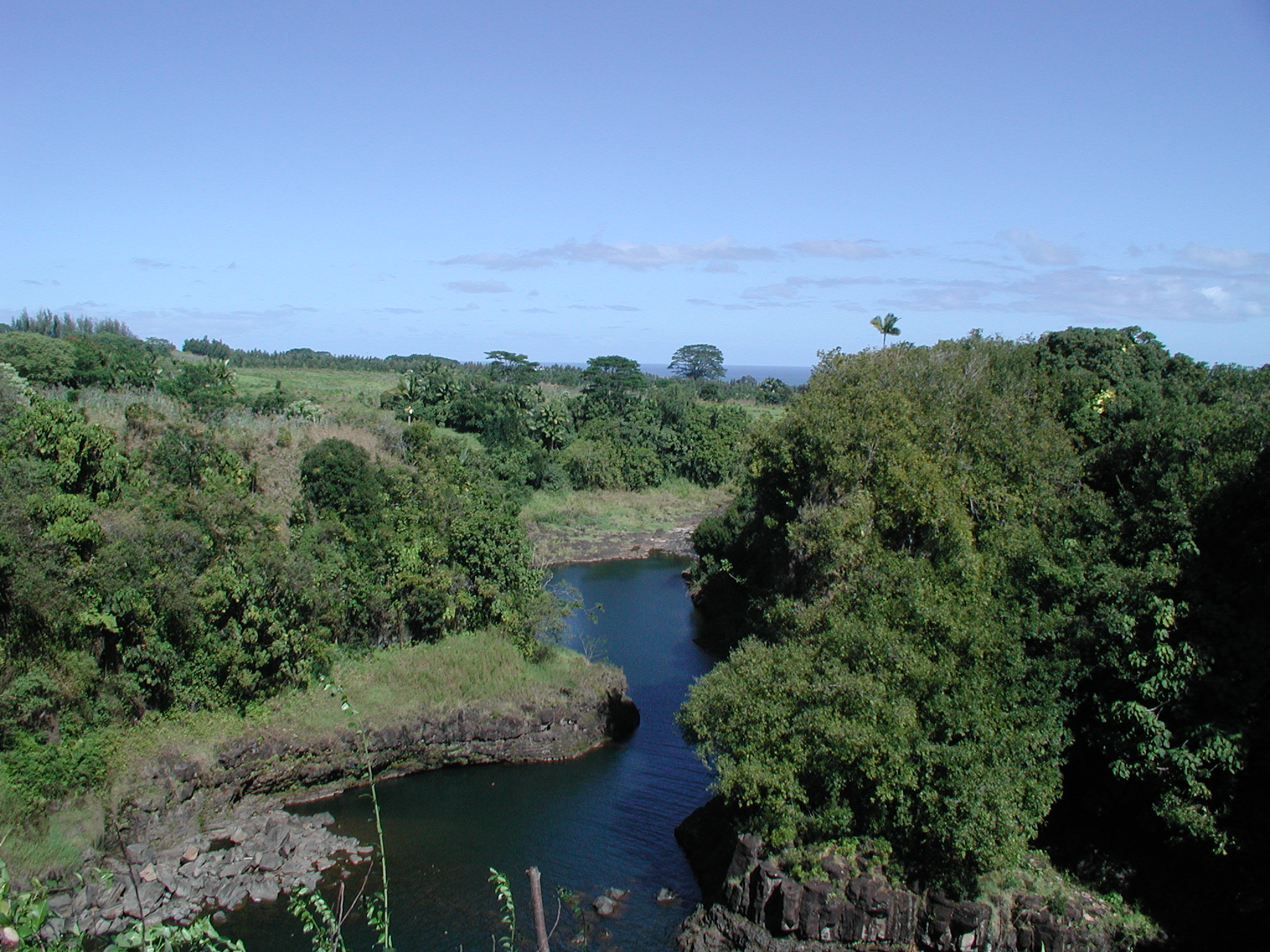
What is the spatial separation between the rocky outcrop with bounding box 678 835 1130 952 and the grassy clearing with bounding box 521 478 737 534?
43.0 m

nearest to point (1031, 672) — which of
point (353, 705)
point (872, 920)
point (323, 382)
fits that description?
point (872, 920)

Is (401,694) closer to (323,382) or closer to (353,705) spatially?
(353,705)

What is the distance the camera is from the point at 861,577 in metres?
21.1

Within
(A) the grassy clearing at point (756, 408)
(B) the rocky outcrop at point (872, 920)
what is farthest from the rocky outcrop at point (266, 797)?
(A) the grassy clearing at point (756, 408)

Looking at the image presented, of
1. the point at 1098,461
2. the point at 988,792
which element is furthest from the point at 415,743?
the point at 1098,461

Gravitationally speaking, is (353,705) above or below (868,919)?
above

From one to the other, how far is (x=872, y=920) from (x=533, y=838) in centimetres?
926

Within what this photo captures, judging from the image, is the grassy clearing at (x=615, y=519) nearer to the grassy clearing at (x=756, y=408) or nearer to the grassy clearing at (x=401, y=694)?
the grassy clearing at (x=756, y=408)

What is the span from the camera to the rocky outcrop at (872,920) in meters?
17.2

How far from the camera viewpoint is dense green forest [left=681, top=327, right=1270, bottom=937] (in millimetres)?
17172

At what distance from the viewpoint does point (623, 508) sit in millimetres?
66188

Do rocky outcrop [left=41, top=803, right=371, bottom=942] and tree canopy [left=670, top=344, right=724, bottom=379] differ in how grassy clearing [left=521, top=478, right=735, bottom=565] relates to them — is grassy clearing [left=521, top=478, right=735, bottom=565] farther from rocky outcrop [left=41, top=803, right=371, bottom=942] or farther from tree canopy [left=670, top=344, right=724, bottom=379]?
tree canopy [left=670, top=344, right=724, bottom=379]

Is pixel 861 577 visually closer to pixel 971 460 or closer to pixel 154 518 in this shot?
pixel 971 460

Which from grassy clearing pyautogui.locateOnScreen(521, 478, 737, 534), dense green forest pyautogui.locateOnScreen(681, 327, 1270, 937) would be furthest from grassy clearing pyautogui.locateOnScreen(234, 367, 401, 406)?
dense green forest pyautogui.locateOnScreen(681, 327, 1270, 937)
